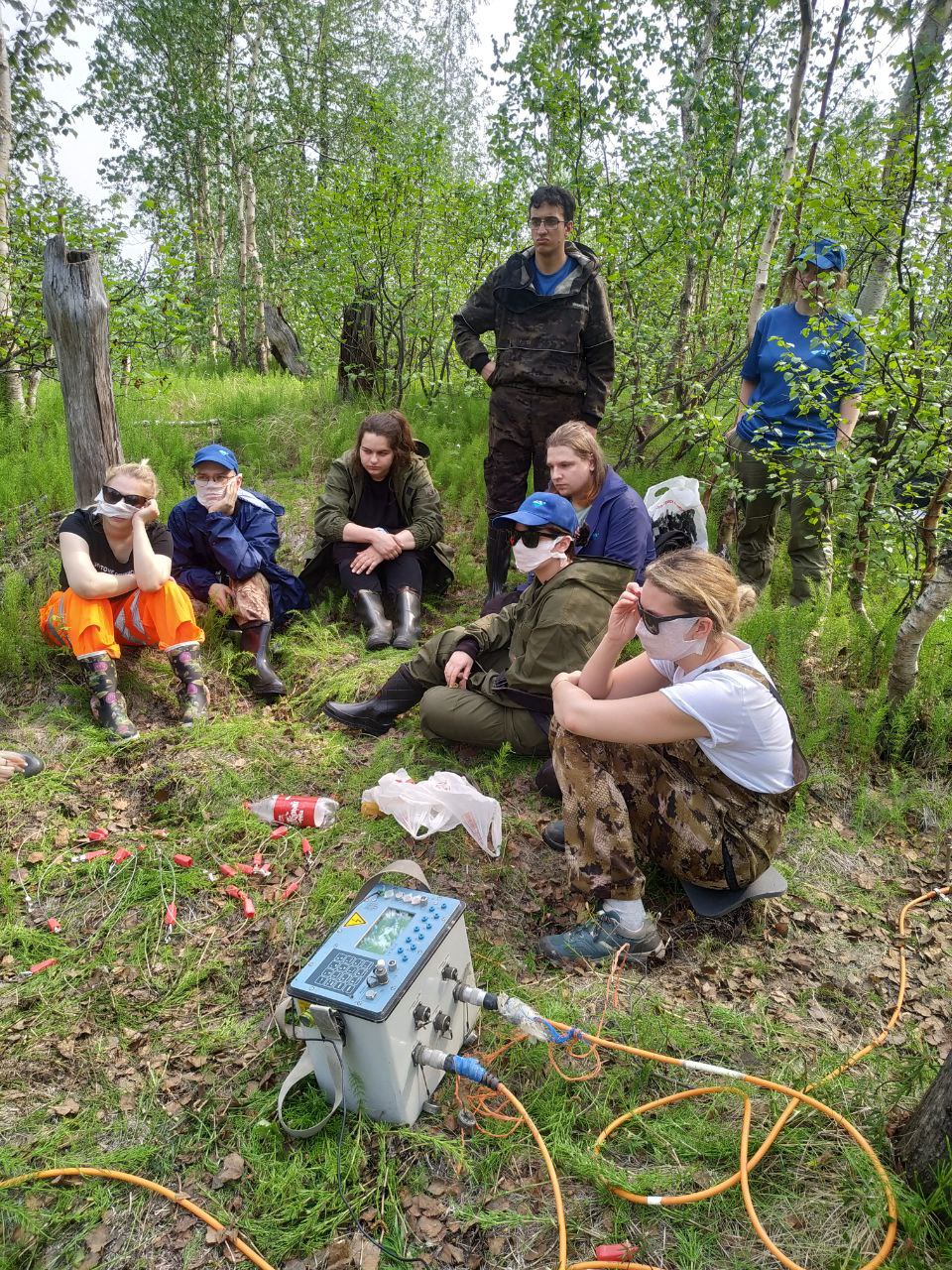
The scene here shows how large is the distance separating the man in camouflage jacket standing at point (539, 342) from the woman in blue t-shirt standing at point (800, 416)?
0.96 meters

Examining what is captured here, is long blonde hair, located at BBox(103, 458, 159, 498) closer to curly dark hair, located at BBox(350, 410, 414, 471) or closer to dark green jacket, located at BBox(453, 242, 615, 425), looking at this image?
curly dark hair, located at BBox(350, 410, 414, 471)

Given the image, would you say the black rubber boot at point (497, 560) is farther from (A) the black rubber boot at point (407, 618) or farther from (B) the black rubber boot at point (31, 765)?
(B) the black rubber boot at point (31, 765)

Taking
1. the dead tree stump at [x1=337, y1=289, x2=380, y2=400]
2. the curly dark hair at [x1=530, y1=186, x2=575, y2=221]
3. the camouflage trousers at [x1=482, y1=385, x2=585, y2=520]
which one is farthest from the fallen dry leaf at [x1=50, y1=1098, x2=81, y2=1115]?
the dead tree stump at [x1=337, y1=289, x2=380, y2=400]

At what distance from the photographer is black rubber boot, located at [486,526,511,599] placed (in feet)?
15.9

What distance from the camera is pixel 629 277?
21.2 ft

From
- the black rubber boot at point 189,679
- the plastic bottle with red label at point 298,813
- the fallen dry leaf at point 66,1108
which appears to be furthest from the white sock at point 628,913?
the black rubber boot at point 189,679

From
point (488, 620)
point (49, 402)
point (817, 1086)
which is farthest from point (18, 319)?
point (817, 1086)

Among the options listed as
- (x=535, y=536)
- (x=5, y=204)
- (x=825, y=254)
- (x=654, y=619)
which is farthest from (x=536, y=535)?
(x=5, y=204)

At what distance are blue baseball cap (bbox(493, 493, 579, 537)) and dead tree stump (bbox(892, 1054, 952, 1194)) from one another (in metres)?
2.30

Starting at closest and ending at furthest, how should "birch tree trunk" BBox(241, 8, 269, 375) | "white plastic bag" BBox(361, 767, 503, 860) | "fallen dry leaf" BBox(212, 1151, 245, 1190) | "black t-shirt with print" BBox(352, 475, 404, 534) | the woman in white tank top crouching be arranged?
"fallen dry leaf" BBox(212, 1151, 245, 1190), the woman in white tank top crouching, "white plastic bag" BBox(361, 767, 503, 860), "black t-shirt with print" BBox(352, 475, 404, 534), "birch tree trunk" BBox(241, 8, 269, 375)

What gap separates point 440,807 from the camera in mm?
3129

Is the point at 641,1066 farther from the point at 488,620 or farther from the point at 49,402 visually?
the point at 49,402

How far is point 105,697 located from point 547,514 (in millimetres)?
2408

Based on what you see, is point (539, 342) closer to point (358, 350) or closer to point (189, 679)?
point (189, 679)
